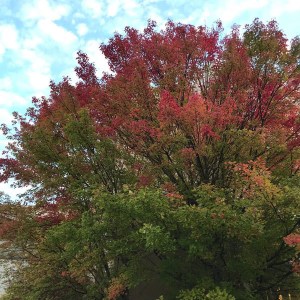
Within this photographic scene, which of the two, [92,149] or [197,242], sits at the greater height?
[92,149]

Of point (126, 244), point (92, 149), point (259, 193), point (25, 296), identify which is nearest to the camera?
point (259, 193)

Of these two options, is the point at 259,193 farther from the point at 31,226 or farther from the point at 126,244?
the point at 31,226

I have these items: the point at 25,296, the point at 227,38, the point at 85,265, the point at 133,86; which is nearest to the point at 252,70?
the point at 227,38

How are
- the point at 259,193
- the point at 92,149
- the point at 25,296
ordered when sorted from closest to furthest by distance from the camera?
the point at 259,193 → the point at 92,149 → the point at 25,296

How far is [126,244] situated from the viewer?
30.1 feet

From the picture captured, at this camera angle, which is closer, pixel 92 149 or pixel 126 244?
pixel 126 244

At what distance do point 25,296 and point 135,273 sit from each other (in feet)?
20.6

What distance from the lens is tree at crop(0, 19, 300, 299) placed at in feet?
25.9

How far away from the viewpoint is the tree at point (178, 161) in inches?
311

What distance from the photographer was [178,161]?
374 inches

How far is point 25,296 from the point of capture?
1310 centimetres

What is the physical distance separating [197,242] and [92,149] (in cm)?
431

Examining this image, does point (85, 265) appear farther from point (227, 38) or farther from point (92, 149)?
point (227, 38)

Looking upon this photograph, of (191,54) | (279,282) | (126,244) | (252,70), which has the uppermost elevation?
(191,54)
